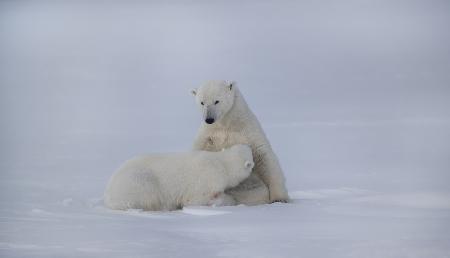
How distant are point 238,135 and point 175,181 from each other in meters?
1.04

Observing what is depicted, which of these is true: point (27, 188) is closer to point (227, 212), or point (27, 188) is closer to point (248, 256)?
point (227, 212)

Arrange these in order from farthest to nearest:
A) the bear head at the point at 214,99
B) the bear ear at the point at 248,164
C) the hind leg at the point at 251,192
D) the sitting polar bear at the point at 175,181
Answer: the bear head at the point at 214,99 < the hind leg at the point at 251,192 < the bear ear at the point at 248,164 < the sitting polar bear at the point at 175,181

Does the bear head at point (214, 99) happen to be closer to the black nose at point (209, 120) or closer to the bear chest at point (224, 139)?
the black nose at point (209, 120)

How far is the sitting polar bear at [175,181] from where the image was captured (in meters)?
6.23

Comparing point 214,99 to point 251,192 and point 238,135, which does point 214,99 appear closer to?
point 238,135

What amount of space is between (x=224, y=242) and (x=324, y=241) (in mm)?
591

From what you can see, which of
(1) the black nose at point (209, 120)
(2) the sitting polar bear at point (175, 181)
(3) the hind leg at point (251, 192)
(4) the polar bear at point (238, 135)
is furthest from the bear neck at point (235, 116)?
(2) the sitting polar bear at point (175, 181)

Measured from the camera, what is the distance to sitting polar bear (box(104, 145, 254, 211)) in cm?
623

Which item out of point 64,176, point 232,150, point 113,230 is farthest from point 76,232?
point 64,176

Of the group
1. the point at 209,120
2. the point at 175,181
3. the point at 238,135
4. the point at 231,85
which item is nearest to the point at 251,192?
the point at 238,135

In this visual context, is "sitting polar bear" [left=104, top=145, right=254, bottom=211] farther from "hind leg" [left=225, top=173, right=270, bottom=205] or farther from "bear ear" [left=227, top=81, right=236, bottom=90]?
"bear ear" [left=227, top=81, right=236, bottom=90]

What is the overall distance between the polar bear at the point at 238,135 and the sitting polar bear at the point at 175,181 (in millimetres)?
457

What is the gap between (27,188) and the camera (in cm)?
721

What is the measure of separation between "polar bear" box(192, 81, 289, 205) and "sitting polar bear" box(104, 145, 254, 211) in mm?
457
